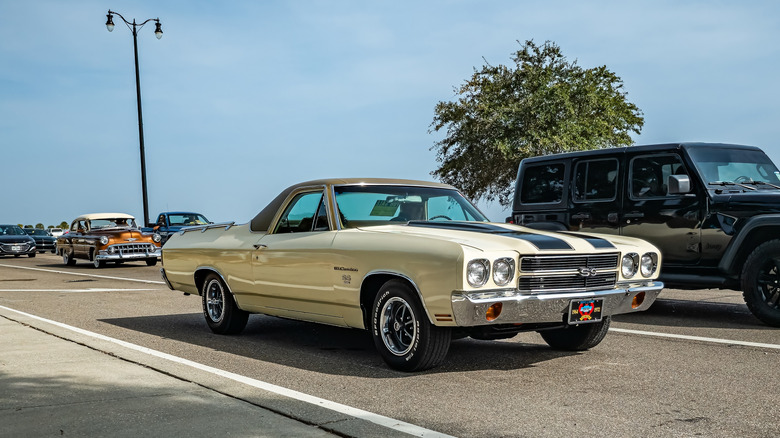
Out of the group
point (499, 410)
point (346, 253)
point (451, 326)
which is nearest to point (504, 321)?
point (451, 326)

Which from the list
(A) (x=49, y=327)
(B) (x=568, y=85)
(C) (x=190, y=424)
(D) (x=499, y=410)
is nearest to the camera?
(C) (x=190, y=424)

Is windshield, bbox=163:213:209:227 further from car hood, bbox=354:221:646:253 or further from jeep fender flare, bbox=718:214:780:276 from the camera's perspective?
car hood, bbox=354:221:646:253

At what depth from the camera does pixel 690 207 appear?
9.73 m

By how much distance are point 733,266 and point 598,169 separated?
87.9 inches

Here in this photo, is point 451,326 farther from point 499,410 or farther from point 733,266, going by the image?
point 733,266

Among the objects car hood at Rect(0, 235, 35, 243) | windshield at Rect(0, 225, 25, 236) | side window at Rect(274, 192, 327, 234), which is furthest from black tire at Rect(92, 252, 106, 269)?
side window at Rect(274, 192, 327, 234)

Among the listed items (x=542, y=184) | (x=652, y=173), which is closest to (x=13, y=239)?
(x=542, y=184)

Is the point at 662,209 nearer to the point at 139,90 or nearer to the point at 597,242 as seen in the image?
the point at 597,242

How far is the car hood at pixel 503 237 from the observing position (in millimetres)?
6168

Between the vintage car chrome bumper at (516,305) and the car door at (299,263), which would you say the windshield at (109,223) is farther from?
the vintage car chrome bumper at (516,305)

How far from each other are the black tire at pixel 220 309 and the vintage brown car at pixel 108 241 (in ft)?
Result: 51.3

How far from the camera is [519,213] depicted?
462 inches

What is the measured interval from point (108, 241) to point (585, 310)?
19.9 meters

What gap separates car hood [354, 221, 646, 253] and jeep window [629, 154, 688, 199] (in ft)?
10.0
